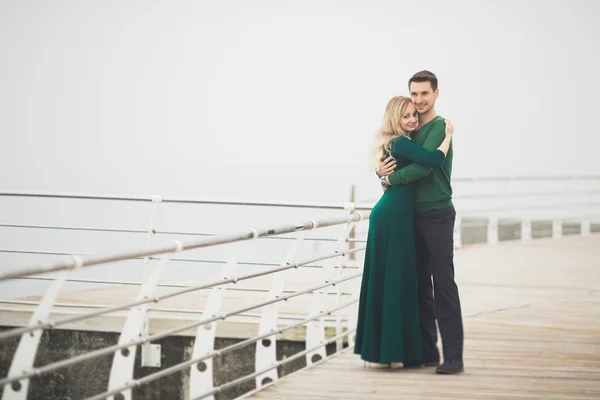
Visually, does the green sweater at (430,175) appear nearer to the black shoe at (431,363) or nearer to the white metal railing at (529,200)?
the black shoe at (431,363)

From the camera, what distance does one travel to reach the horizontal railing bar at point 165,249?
3145mm

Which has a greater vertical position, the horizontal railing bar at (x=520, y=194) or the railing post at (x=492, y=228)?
the horizontal railing bar at (x=520, y=194)

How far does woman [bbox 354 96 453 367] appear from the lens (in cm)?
511

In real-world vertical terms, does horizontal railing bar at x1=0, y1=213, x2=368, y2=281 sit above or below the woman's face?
below

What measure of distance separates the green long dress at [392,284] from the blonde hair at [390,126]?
99mm

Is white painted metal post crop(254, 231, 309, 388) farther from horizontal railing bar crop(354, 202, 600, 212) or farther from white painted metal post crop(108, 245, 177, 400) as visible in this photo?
horizontal railing bar crop(354, 202, 600, 212)

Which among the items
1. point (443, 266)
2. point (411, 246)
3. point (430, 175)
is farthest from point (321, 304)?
point (430, 175)

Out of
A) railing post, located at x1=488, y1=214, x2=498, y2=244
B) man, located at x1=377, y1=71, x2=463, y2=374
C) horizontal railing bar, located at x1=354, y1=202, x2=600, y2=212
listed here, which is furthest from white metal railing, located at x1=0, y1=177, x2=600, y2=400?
railing post, located at x1=488, y1=214, x2=498, y2=244

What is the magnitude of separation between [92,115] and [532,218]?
59.2 metres

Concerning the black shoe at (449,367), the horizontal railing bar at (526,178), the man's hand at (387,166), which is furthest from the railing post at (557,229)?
the man's hand at (387,166)

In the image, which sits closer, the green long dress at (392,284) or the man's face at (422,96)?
the man's face at (422,96)

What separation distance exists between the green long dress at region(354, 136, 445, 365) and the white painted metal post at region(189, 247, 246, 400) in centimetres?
83

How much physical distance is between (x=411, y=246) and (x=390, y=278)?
195 millimetres

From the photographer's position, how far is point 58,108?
2675 inches
